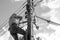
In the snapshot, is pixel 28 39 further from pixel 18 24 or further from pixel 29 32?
pixel 18 24

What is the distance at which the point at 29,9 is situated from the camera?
6.27 m

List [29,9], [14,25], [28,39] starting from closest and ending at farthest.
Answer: [28,39] → [29,9] → [14,25]

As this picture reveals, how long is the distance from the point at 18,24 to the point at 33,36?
139 centimetres

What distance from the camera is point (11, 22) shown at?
6895 mm

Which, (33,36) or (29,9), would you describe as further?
(29,9)

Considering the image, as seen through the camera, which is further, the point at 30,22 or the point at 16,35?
the point at 16,35

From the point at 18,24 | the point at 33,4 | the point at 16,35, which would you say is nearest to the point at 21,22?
the point at 18,24

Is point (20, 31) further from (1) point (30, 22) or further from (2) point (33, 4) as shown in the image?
(2) point (33, 4)

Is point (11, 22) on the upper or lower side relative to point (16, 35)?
upper

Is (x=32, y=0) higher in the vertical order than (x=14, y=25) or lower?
higher

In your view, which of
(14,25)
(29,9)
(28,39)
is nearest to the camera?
(28,39)

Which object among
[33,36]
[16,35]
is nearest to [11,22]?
[16,35]

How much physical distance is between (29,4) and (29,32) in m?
1.48

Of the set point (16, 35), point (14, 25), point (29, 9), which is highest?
point (29, 9)
